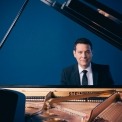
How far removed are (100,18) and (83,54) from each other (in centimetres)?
81

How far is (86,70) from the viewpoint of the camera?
3287mm

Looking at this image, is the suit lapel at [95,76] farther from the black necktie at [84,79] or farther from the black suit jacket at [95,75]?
the black necktie at [84,79]

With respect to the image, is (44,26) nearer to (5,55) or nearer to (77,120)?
(5,55)

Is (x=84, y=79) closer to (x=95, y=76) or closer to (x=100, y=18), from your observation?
(x=95, y=76)

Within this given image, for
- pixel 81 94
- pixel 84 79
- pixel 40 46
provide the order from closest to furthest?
pixel 81 94
pixel 84 79
pixel 40 46

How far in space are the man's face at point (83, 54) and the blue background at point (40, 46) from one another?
5.2 inches

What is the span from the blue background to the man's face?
13cm

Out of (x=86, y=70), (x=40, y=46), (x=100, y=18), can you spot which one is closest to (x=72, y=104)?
(x=100, y=18)

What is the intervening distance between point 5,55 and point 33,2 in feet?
2.76

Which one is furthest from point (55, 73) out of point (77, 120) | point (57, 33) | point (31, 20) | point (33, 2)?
point (77, 120)

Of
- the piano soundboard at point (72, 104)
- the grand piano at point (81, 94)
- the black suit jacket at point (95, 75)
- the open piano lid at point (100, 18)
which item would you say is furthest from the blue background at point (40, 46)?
the piano soundboard at point (72, 104)

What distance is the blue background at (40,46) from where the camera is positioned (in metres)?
3.41

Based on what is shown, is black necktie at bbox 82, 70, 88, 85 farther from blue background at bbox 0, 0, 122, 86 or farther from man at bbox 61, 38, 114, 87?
blue background at bbox 0, 0, 122, 86

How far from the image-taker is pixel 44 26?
3432 mm
